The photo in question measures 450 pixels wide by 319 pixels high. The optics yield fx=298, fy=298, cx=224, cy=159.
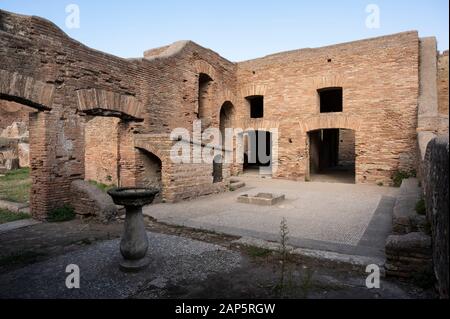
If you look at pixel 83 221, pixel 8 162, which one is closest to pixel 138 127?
pixel 83 221

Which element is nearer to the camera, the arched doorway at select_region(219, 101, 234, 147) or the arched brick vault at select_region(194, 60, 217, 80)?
the arched brick vault at select_region(194, 60, 217, 80)

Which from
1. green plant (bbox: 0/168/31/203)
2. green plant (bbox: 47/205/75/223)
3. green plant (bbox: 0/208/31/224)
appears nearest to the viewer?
green plant (bbox: 47/205/75/223)

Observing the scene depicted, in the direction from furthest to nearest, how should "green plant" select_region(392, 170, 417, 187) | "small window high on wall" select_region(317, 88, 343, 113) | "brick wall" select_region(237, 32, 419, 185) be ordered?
"small window high on wall" select_region(317, 88, 343, 113) → "brick wall" select_region(237, 32, 419, 185) → "green plant" select_region(392, 170, 417, 187)

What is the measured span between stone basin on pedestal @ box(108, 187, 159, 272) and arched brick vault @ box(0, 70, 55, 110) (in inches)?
152

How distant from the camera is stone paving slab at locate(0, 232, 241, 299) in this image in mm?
3168

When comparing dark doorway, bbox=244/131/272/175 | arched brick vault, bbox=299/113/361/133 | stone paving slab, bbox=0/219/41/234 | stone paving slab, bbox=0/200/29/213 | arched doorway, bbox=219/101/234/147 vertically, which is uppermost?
arched doorway, bbox=219/101/234/147

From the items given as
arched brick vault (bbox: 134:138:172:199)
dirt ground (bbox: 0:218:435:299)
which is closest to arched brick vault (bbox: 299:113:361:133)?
arched brick vault (bbox: 134:138:172:199)

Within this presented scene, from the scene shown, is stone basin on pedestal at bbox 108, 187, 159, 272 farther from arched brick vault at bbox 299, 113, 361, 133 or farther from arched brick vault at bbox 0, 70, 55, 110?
arched brick vault at bbox 299, 113, 361, 133

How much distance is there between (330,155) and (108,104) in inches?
563

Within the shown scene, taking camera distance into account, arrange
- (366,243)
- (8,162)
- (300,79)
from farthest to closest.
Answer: (8,162) → (300,79) → (366,243)

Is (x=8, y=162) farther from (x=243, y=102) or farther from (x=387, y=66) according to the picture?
(x=387, y=66)

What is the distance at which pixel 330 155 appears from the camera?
727 inches

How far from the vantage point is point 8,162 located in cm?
1669
